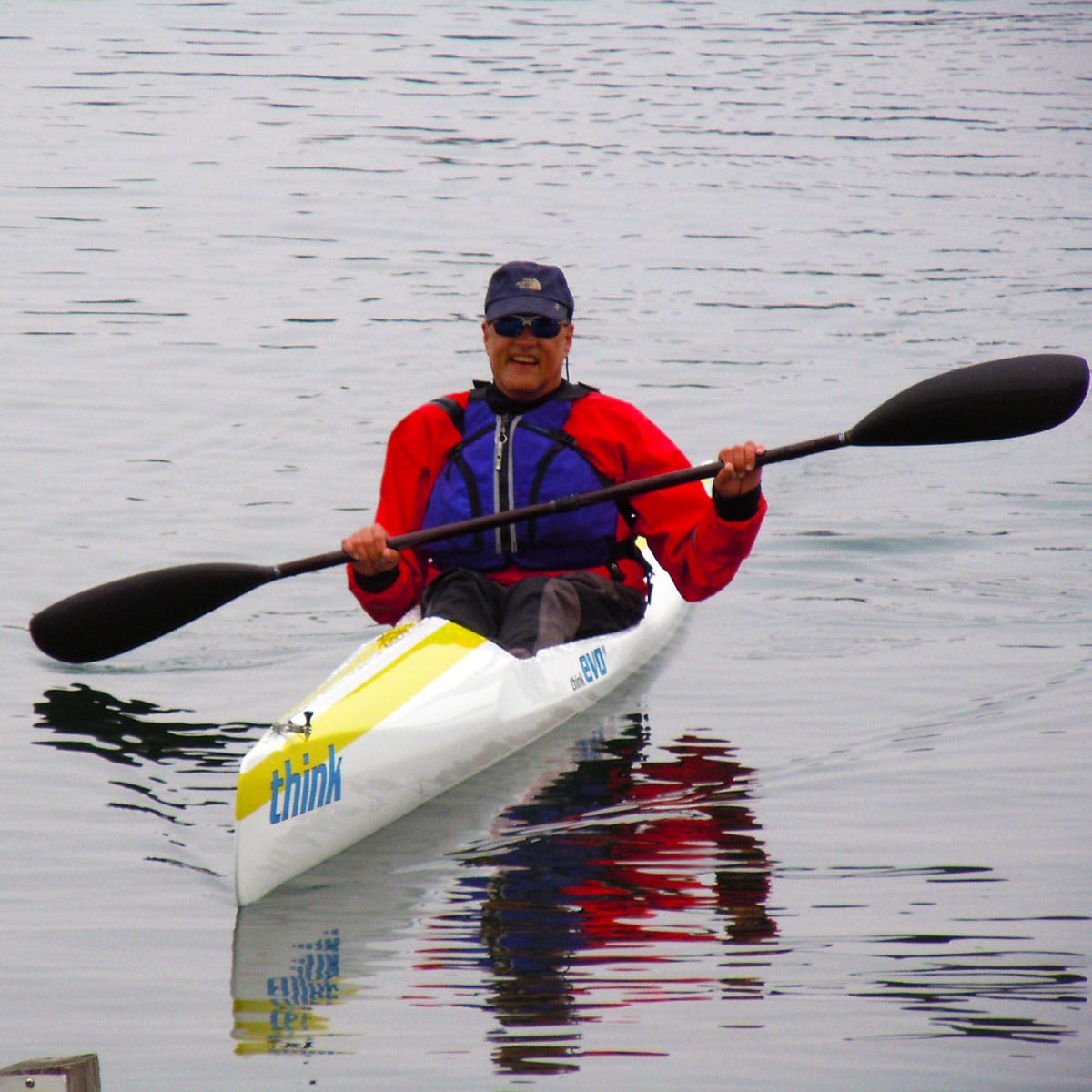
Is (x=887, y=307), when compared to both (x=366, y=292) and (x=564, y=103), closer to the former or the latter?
(x=366, y=292)

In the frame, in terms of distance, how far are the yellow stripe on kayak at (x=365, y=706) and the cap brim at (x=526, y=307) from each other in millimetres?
893

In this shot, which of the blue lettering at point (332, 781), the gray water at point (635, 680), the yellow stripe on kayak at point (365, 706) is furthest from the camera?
the blue lettering at point (332, 781)

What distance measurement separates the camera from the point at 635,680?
655cm

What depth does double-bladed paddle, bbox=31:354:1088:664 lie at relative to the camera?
5.67 metres

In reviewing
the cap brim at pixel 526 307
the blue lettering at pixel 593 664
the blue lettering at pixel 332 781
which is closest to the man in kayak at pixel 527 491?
the cap brim at pixel 526 307

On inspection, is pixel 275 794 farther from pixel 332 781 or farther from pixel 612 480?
pixel 612 480

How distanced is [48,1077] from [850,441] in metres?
3.33

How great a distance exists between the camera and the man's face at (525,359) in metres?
5.70

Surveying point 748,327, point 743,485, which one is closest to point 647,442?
point 743,485

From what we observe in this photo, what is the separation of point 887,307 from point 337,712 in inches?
370

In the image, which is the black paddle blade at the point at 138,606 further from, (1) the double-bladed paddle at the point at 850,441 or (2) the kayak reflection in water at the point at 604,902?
(2) the kayak reflection in water at the point at 604,902

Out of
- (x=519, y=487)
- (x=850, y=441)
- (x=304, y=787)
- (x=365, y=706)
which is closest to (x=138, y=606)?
(x=365, y=706)

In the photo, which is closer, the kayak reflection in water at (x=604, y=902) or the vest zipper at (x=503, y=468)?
the kayak reflection in water at (x=604, y=902)

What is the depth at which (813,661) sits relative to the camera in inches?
266
